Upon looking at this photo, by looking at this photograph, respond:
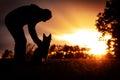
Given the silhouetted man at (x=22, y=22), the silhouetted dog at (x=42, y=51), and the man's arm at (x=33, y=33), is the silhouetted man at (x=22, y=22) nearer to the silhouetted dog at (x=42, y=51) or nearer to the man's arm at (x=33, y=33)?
the man's arm at (x=33, y=33)

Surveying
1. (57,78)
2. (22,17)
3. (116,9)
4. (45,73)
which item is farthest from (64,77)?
(116,9)

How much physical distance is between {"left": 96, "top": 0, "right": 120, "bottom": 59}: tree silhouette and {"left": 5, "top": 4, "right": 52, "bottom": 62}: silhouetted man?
37066mm

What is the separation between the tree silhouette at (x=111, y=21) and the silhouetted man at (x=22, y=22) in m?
37.1

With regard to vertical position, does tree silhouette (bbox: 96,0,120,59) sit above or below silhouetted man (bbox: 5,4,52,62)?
above

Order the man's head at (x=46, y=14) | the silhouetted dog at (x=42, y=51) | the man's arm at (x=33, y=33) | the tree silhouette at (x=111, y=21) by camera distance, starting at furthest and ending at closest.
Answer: the tree silhouette at (x=111, y=21), the silhouetted dog at (x=42, y=51), the man's arm at (x=33, y=33), the man's head at (x=46, y=14)

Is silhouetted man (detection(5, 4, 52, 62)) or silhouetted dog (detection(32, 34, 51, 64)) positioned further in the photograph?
silhouetted dog (detection(32, 34, 51, 64))

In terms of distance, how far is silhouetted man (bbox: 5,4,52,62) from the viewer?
1070 centimetres

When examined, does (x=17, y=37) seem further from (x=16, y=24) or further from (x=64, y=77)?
(x=64, y=77)

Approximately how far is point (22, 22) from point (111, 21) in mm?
40682

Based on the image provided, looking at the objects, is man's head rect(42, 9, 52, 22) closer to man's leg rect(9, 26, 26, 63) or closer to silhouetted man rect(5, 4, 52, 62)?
silhouetted man rect(5, 4, 52, 62)

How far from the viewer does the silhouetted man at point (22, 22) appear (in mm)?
10698

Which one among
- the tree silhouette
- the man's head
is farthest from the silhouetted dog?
the tree silhouette

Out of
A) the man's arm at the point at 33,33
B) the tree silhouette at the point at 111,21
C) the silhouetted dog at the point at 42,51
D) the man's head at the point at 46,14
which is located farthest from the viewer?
the tree silhouette at the point at 111,21

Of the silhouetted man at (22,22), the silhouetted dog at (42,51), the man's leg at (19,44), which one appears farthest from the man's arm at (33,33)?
the man's leg at (19,44)
